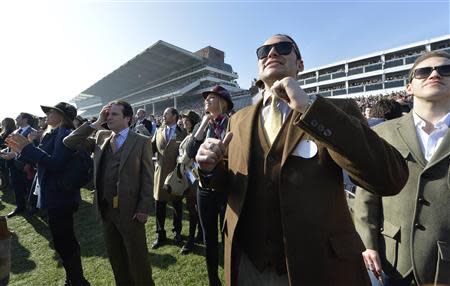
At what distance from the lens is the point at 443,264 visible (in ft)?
5.60

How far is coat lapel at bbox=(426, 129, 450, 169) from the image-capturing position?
69.7 inches

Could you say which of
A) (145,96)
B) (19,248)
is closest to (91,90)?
(145,96)

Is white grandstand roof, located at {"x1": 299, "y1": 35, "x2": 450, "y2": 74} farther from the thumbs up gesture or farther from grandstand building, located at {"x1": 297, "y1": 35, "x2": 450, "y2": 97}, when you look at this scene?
the thumbs up gesture

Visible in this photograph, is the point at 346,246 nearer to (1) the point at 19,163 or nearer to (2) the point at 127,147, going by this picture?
(2) the point at 127,147

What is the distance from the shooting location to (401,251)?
195 centimetres

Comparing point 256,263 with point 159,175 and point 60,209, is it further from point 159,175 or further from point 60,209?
point 159,175

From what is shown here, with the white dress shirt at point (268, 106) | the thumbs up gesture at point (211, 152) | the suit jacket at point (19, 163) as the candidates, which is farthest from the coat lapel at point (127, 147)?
the suit jacket at point (19, 163)

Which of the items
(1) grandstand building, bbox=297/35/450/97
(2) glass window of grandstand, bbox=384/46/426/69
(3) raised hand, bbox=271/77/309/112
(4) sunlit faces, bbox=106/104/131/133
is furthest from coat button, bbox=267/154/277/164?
(2) glass window of grandstand, bbox=384/46/426/69

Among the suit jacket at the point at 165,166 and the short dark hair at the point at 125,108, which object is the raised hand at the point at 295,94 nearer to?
the short dark hair at the point at 125,108

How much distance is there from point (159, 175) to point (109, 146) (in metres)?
1.81

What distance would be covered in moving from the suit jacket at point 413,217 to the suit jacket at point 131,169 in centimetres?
242

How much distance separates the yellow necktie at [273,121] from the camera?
1.52 metres

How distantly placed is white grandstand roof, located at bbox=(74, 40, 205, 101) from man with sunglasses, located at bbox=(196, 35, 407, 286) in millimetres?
57032

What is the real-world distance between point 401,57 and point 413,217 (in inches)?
2485
